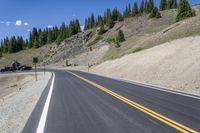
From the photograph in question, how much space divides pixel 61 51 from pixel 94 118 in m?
108

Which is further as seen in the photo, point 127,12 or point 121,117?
point 127,12

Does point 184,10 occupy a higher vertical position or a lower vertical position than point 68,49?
higher

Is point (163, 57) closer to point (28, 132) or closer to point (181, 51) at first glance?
point (181, 51)

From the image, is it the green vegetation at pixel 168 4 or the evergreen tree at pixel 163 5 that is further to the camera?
the evergreen tree at pixel 163 5

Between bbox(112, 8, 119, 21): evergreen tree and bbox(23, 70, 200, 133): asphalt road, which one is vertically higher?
bbox(112, 8, 119, 21): evergreen tree

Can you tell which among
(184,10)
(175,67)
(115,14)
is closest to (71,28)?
(115,14)

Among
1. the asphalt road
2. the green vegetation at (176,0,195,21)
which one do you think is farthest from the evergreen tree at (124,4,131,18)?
the asphalt road

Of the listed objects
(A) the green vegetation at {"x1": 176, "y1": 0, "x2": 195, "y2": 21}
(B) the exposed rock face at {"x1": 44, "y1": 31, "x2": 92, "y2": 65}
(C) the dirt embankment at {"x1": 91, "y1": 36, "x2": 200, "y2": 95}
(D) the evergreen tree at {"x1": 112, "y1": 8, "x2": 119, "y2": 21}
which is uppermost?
(D) the evergreen tree at {"x1": 112, "y1": 8, "x2": 119, "y2": 21}

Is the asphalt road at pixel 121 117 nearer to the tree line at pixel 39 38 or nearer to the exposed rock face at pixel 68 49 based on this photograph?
the exposed rock face at pixel 68 49

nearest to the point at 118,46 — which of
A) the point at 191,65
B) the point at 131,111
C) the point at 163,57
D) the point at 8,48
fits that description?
the point at 163,57

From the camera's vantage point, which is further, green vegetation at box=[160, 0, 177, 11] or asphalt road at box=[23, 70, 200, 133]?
green vegetation at box=[160, 0, 177, 11]

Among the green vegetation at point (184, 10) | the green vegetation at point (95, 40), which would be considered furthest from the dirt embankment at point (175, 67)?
the green vegetation at point (95, 40)

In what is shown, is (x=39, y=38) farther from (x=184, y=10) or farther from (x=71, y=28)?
(x=184, y=10)

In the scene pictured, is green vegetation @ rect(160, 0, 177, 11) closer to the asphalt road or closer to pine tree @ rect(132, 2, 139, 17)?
pine tree @ rect(132, 2, 139, 17)
